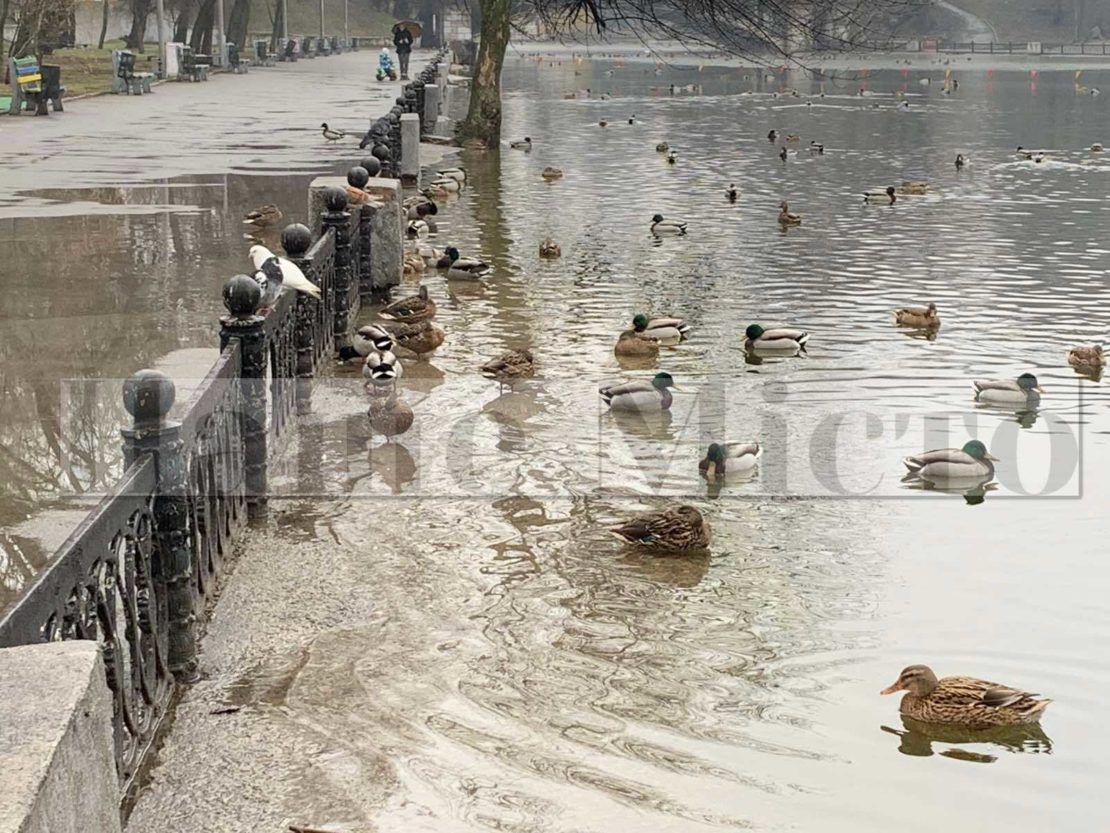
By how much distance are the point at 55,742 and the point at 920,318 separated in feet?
41.1

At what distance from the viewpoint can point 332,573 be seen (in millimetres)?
7930

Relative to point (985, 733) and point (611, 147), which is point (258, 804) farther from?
point (611, 147)

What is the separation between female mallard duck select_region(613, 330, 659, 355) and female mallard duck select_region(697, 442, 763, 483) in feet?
11.9

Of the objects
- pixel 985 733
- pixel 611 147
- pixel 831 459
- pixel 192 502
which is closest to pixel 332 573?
pixel 192 502

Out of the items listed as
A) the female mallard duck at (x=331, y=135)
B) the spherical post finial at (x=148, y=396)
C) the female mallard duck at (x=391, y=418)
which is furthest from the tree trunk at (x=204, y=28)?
the spherical post finial at (x=148, y=396)

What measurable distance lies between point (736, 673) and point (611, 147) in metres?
32.0

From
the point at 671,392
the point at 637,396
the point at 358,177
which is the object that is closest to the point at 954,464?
the point at 637,396

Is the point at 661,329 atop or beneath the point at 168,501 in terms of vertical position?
beneath

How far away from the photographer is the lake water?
19.2 feet

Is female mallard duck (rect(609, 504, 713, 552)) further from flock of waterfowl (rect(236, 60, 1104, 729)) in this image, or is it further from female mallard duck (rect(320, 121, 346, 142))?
female mallard duck (rect(320, 121, 346, 142))

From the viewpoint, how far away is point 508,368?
12.4m

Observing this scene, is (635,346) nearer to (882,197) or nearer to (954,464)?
(954,464)

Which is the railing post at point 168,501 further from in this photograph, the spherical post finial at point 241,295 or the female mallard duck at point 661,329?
the female mallard duck at point 661,329

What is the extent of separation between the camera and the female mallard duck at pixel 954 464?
9.87 m
